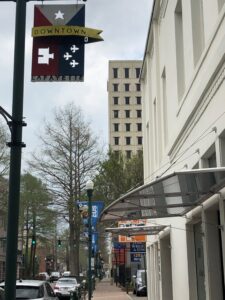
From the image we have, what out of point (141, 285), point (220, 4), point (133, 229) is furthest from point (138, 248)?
point (220, 4)

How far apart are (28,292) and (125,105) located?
391ft

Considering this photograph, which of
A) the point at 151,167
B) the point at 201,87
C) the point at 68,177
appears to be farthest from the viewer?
the point at 68,177

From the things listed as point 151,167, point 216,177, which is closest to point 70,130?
point 151,167

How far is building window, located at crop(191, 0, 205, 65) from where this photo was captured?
12.0m

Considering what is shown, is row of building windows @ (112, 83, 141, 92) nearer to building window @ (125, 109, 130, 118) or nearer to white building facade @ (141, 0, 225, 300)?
building window @ (125, 109, 130, 118)

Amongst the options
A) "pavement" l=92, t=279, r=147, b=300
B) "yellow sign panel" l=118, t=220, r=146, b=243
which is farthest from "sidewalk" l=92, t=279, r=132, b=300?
"yellow sign panel" l=118, t=220, r=146, b=243

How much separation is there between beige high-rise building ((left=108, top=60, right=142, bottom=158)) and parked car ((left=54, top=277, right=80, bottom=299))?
293ft

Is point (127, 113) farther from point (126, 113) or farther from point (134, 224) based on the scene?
point (134, 224)

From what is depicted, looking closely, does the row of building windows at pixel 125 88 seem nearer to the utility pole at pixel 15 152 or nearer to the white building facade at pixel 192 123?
the white building facade at pixel 192 123

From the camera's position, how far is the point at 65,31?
8023mm

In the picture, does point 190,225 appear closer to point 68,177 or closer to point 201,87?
point 201,87

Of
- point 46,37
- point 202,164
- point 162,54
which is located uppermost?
point 162,54

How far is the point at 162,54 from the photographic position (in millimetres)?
18812

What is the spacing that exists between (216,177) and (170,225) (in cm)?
800
